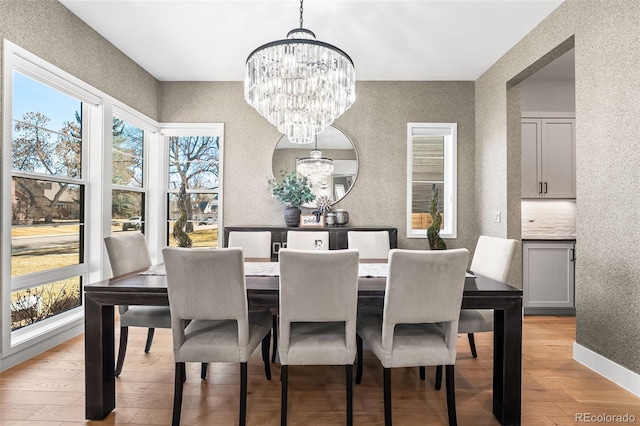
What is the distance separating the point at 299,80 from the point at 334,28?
134 cm

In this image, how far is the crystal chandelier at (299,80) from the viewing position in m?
2.26

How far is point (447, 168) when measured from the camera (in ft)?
15.3

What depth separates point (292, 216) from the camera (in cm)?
430

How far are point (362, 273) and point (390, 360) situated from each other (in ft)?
2.14

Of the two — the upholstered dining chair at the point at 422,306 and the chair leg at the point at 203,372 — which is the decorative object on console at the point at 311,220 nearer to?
the chair leg at the point at 203,372

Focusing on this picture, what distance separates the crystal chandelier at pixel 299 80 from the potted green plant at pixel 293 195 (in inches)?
69.9

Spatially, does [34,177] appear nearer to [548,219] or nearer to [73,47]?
[73,47]

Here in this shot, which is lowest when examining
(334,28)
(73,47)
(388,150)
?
(388,150)

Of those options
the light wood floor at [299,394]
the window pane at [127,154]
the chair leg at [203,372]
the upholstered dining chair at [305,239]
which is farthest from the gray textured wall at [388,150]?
the chair leg at [203,372]

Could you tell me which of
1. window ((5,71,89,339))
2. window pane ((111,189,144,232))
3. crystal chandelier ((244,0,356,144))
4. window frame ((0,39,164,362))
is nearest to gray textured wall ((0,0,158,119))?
window frame ((0,39,164,362))

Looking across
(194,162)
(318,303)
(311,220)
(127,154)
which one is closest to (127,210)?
(127,154)

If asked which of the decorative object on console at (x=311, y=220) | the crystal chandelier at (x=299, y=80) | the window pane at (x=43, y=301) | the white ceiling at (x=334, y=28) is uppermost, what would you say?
the white ceiling at (x=334, y=28)

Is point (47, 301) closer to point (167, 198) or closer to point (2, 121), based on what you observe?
point (2, 121)

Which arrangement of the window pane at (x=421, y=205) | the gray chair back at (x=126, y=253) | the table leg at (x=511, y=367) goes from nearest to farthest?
the table leg at (x=511, y=367), the gray chair back at (x=126, y=253), the window pane at (x=421, y=205)
